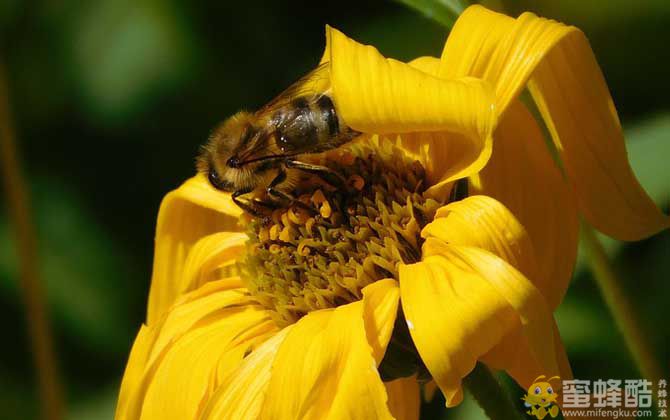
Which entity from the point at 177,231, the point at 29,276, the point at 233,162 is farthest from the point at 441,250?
the point at 29,276

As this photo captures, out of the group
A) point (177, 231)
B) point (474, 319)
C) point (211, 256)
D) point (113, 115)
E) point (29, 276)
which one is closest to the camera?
point (474, 319)

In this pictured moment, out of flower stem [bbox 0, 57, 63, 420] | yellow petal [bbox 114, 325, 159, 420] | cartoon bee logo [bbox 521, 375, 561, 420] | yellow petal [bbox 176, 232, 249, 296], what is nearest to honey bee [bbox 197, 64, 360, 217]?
yellow petal [bbox 176, 232, 249, 296]

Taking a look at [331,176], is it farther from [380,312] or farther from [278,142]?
[380,312]

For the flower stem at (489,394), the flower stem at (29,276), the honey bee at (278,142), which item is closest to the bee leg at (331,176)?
the honey bee at (278,142)

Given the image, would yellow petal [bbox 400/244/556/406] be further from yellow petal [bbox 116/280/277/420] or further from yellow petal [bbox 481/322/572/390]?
yellow petal [bbox 116/280/277/420]

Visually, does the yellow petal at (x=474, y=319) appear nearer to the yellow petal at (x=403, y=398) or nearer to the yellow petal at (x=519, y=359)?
the yellow petal at (x=519, y=359)

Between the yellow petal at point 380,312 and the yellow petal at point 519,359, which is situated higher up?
the yellow petal at point 380,312

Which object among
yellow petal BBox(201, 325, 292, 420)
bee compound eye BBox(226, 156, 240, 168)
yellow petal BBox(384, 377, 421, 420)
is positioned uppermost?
bee compound eye BBox(226, 156, 240, 168)
